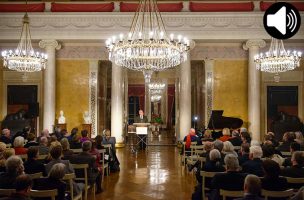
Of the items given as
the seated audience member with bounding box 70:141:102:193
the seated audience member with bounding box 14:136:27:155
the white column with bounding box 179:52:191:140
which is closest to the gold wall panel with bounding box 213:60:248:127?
the white column with bounding box 179:52:191:140

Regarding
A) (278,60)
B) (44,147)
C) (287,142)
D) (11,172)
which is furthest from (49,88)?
(11,172)

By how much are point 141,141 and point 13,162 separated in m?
9.70

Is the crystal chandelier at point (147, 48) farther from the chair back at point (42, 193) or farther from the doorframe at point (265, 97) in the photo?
the doorframe at point (265, 97)

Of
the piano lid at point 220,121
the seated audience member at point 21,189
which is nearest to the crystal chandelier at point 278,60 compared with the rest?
the piano lid at point 220,121

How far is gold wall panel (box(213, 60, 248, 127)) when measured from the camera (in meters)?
14.1

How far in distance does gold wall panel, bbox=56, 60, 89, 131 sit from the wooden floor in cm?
396

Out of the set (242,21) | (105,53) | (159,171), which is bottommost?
(159,171)

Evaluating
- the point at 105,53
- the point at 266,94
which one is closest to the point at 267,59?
the point at 266,94

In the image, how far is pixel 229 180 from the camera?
12.9ft

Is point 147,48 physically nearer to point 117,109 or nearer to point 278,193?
point 278,193

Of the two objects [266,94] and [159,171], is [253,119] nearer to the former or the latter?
[266,94]

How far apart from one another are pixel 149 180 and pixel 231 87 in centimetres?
772

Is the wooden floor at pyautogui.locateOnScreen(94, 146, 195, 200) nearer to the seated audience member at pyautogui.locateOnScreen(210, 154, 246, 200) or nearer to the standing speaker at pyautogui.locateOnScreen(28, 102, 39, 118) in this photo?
the seated audience member at pyautogui.locateOnScreen(210, 154, 246, 200)

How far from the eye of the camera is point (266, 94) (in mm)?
14312
